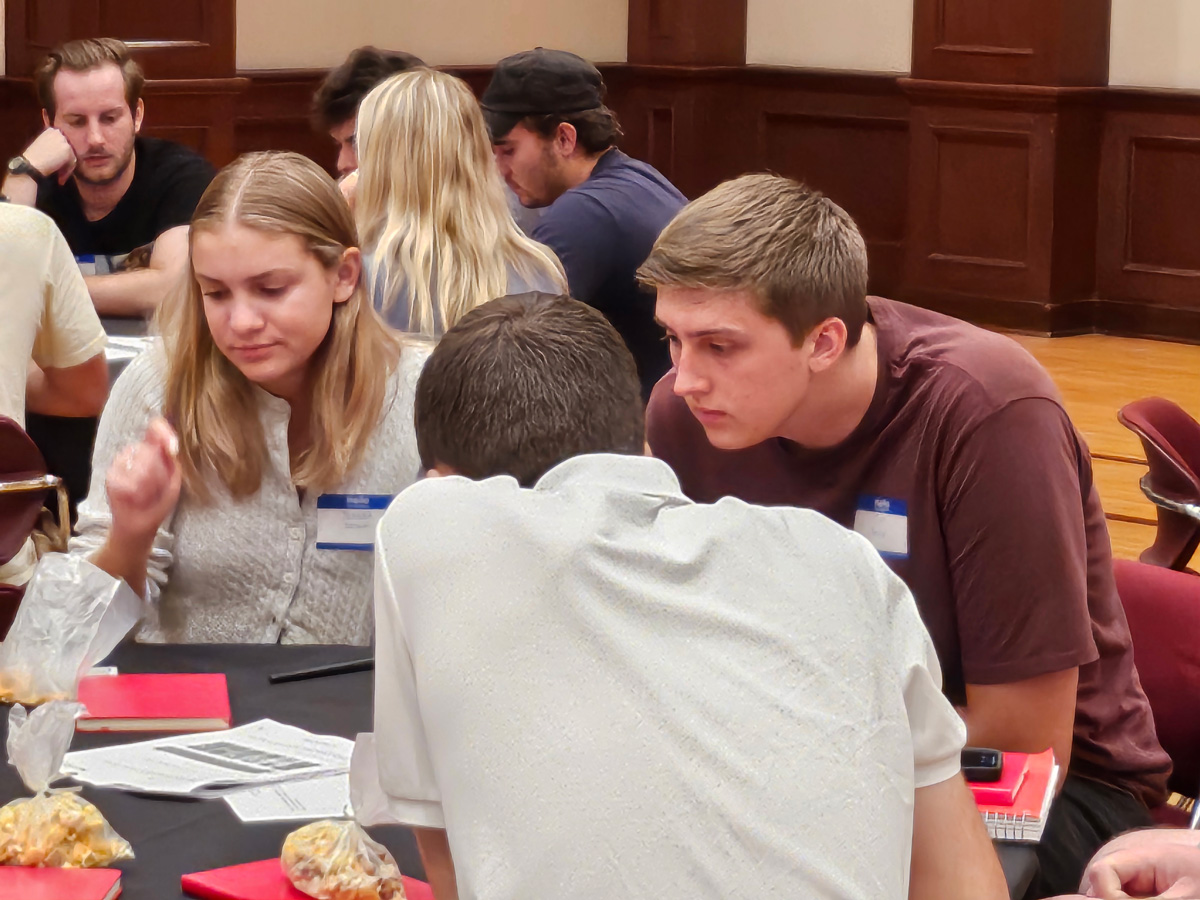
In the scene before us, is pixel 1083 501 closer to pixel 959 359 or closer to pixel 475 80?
pixel 959 359

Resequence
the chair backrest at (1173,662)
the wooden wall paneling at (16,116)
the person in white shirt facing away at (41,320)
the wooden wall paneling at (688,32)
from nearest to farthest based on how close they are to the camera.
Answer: the chair backrest at (1173,662) → the person in white shirt facing away at (41,320) → the wooden wall paneling at (16,116) → the wooden wall paneling at (688,32)

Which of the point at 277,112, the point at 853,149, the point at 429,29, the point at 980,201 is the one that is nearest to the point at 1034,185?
the point at 980,201

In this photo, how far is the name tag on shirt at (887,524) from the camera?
Result: 207cm

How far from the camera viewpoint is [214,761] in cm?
173

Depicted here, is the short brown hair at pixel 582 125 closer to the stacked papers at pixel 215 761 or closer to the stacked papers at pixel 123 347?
the stacked papers at pixel 123 347

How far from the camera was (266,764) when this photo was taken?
1719 mm

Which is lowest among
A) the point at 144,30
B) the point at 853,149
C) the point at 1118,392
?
the point at 1118,392

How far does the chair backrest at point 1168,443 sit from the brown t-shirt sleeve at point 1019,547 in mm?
1380

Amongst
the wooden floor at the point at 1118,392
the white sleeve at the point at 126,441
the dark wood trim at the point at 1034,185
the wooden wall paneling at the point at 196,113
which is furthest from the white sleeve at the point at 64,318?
the dark wood trim at the point at 1034,185

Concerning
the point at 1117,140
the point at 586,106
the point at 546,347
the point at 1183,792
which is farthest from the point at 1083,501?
the point at 1117,140

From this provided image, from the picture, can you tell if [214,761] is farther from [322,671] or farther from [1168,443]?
[1168,443]

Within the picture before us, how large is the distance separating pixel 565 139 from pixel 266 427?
2.07m

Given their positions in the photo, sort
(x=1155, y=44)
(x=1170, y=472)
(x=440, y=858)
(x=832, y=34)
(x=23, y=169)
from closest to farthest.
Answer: (x=440, y=858)
(x=1170, y=472)
(x=23, y=169)
(x=1155, y=44)
(x=832, y=34)

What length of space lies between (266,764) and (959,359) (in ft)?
3.09
